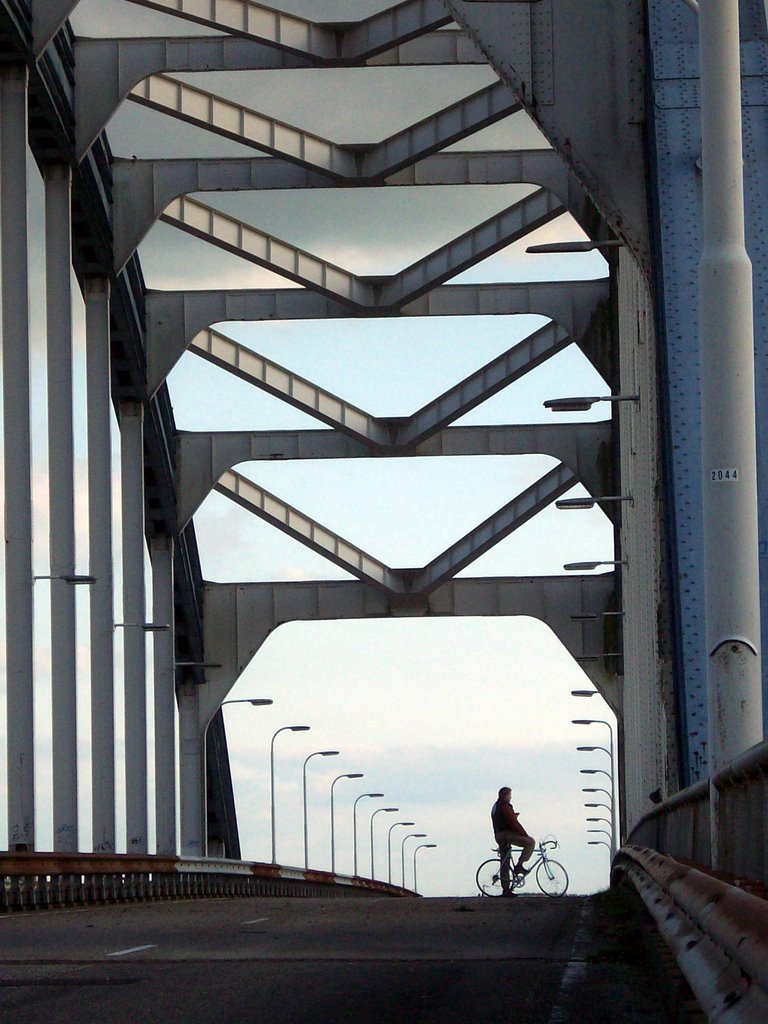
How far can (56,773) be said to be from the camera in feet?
121

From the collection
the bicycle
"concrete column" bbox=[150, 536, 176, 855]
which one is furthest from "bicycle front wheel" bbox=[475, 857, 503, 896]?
"concrete column" bbox=[150, 536, 176, 855]

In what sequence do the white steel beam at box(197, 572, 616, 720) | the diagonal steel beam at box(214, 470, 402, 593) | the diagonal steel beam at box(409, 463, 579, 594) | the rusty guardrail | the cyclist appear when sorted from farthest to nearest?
the white steel beam at box(197, 572, 616, 720)
the diagonal steel beam at box(409, 463, 579, 594)
the diagonal steel beam at box(214, 470, 402, 593)
the cyclist
the rusty guardrail

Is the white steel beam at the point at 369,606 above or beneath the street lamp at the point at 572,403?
beneath

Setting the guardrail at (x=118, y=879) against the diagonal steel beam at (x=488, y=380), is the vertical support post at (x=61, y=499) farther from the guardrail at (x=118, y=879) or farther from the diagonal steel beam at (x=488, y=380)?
the diagonal steel beam at (x=488, y=380)

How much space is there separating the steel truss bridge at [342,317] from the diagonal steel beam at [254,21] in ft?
0.14

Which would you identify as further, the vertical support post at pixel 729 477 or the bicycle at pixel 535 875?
the bicycle at pixel 535 875

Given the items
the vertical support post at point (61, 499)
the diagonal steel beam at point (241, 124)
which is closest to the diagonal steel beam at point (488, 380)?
the diagonal steel beam at point (241, 124)

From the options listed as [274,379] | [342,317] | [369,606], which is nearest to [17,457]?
[342,317]

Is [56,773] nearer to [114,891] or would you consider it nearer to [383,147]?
[114,891]

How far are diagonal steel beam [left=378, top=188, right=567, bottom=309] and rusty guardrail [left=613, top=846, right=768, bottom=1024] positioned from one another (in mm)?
32481

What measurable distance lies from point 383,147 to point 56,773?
41.8ft

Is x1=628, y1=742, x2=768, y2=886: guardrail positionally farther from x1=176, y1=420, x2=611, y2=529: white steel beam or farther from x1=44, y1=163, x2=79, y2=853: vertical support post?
x1=176, y1=420, x2=611, y2=529: white steel beam

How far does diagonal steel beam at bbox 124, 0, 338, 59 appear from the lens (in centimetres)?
3397

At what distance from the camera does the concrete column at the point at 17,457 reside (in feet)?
105
